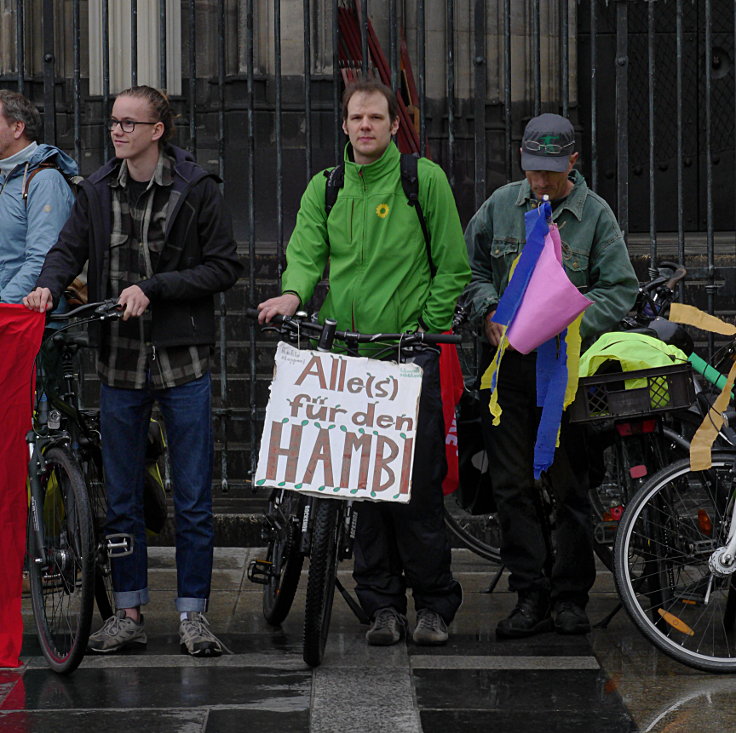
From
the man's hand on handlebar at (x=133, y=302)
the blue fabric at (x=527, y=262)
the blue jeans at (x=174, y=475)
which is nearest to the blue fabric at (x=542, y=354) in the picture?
the blue fabric at (x=527, y=262)

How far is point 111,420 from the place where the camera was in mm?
5480

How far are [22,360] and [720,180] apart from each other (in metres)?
8.54

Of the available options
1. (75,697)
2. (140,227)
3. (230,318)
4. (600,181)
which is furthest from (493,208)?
(600,181)

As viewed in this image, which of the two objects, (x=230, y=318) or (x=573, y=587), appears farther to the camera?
(x=230, y=318)

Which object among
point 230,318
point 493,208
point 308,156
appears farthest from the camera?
point 230,318

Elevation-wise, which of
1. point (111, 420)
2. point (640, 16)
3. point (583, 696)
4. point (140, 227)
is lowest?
point (583, 696)

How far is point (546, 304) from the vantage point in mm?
5270

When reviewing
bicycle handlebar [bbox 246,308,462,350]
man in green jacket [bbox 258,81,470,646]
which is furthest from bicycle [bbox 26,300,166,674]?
man in green jacket [bbox 258,81,470,646]

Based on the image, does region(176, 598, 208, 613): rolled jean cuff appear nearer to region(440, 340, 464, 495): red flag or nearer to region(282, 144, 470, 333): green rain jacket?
region(440, 340, 464, 495): red flag

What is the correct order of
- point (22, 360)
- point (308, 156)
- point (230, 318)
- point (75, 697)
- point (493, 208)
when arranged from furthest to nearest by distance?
point (230, 318) → point (308, 156) → point (493, 208) → point (22, 360) → point (75, 697)

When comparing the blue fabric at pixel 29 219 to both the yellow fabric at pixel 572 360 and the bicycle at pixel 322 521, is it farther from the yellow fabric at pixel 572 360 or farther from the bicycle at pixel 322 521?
the yellow fabric at pixel 572 360

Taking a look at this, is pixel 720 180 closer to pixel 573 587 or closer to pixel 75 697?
pixel 573 587

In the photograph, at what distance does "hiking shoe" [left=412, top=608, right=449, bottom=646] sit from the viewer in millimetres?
5551

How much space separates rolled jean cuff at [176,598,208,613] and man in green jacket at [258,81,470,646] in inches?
25.1
